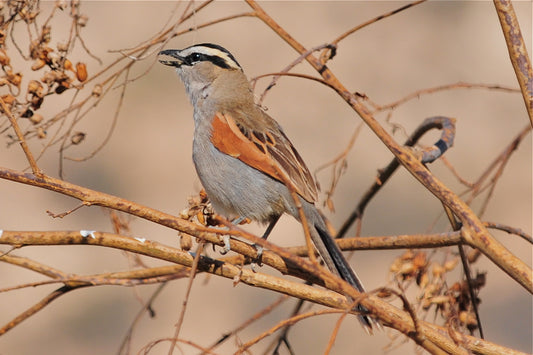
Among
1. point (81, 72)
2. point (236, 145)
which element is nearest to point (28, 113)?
point (81, 72)

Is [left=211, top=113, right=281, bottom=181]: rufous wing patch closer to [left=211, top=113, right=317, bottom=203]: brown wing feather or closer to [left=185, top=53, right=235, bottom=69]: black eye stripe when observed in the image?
[left=211, top=113, right=317, bottom=203]: brown wing feather

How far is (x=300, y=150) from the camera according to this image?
9.71 meters

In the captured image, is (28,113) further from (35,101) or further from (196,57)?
(196,57)

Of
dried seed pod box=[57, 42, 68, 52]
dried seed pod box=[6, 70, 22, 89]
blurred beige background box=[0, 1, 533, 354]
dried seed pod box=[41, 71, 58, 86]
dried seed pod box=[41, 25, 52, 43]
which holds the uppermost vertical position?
blurred beige background box=[0, 1, 533, 354]

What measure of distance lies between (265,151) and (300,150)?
5.60 meters

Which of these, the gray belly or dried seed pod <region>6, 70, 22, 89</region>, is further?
the gray belly

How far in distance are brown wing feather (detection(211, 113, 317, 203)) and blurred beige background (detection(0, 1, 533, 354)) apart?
2.93 m

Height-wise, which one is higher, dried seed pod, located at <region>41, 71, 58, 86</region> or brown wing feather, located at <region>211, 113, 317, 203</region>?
brown wing feather, located at <region>211, 113, 317, 203</region>

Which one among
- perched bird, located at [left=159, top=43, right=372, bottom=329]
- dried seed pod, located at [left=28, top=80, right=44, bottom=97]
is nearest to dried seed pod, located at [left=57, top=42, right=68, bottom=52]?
dried seed pod, located at [left=28, top=80, right=44, bottom=97]

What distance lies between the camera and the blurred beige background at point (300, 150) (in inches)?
308

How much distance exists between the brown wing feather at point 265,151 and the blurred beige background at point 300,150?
9.60 ft

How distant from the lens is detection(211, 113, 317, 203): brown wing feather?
3.99 metres

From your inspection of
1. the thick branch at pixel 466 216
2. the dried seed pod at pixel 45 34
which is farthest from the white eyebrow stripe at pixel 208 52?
the thick branch at pixel 466 216

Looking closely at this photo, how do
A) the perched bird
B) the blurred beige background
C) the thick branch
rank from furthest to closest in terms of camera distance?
the blurred beige background, the perched bird, the thick branch
